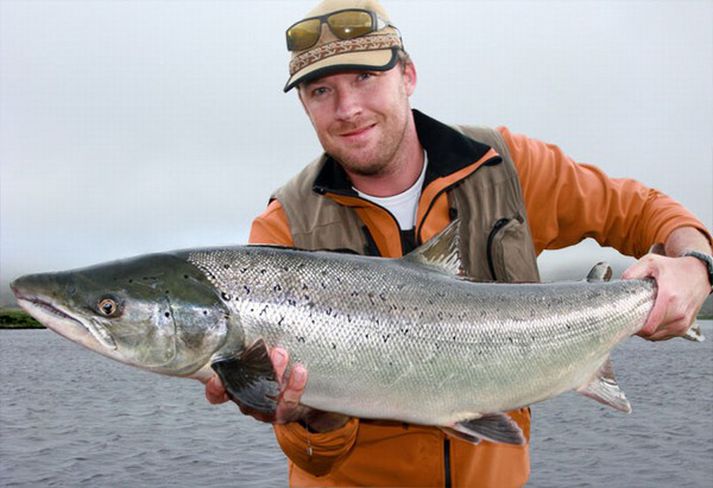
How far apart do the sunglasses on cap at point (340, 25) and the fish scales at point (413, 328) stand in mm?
1478

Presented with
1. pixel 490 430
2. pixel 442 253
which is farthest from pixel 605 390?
pixel 442 253

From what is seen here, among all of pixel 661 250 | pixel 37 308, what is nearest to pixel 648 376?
pixel 661 250

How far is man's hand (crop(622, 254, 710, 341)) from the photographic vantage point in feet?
12.0

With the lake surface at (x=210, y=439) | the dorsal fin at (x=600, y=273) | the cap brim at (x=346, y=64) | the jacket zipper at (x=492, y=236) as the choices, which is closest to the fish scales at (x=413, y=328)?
the dorsal fin at (x=600, y=273)

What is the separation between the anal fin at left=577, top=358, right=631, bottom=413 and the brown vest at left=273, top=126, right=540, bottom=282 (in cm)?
66

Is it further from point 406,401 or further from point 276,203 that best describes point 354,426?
point 276,203

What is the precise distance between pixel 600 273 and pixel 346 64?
1.79 meters

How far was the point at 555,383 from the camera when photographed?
11.9 feet

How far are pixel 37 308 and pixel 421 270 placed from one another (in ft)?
5.76

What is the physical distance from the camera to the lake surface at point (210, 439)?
44.5 feet

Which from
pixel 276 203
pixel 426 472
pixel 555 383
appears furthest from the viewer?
pixel 276 203

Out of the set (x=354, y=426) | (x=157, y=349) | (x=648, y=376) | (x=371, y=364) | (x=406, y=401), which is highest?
(x=157, y=349)

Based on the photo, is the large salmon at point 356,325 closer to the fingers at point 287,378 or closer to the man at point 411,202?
the fingers at point 287,378

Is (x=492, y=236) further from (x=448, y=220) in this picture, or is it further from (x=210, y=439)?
(x=210, y=439)
